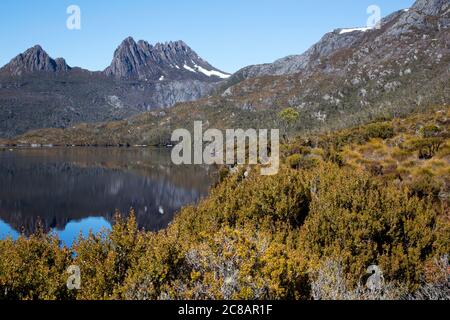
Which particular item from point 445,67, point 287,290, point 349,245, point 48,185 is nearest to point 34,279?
point 287,290

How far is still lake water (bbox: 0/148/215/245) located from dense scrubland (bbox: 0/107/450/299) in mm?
33496

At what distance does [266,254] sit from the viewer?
1214 centimetres

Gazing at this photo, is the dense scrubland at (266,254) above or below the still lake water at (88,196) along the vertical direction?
above

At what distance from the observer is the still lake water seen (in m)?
64.2

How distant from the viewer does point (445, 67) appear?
650 ft

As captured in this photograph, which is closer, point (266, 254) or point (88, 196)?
point (266, 254)

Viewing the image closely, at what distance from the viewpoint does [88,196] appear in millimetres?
90250

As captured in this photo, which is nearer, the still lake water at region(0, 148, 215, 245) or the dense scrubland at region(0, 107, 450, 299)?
the dense scrubland at region(0, 107, 450, 299)

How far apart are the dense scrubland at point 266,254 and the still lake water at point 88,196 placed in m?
33.5

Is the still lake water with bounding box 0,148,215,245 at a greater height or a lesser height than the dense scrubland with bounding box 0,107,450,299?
lesser

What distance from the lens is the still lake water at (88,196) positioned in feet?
211

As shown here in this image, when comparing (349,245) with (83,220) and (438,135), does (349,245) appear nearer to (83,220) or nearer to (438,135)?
(438,135)

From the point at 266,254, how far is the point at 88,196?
85136 millimetres

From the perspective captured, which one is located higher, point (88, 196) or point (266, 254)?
point (266, 254)
